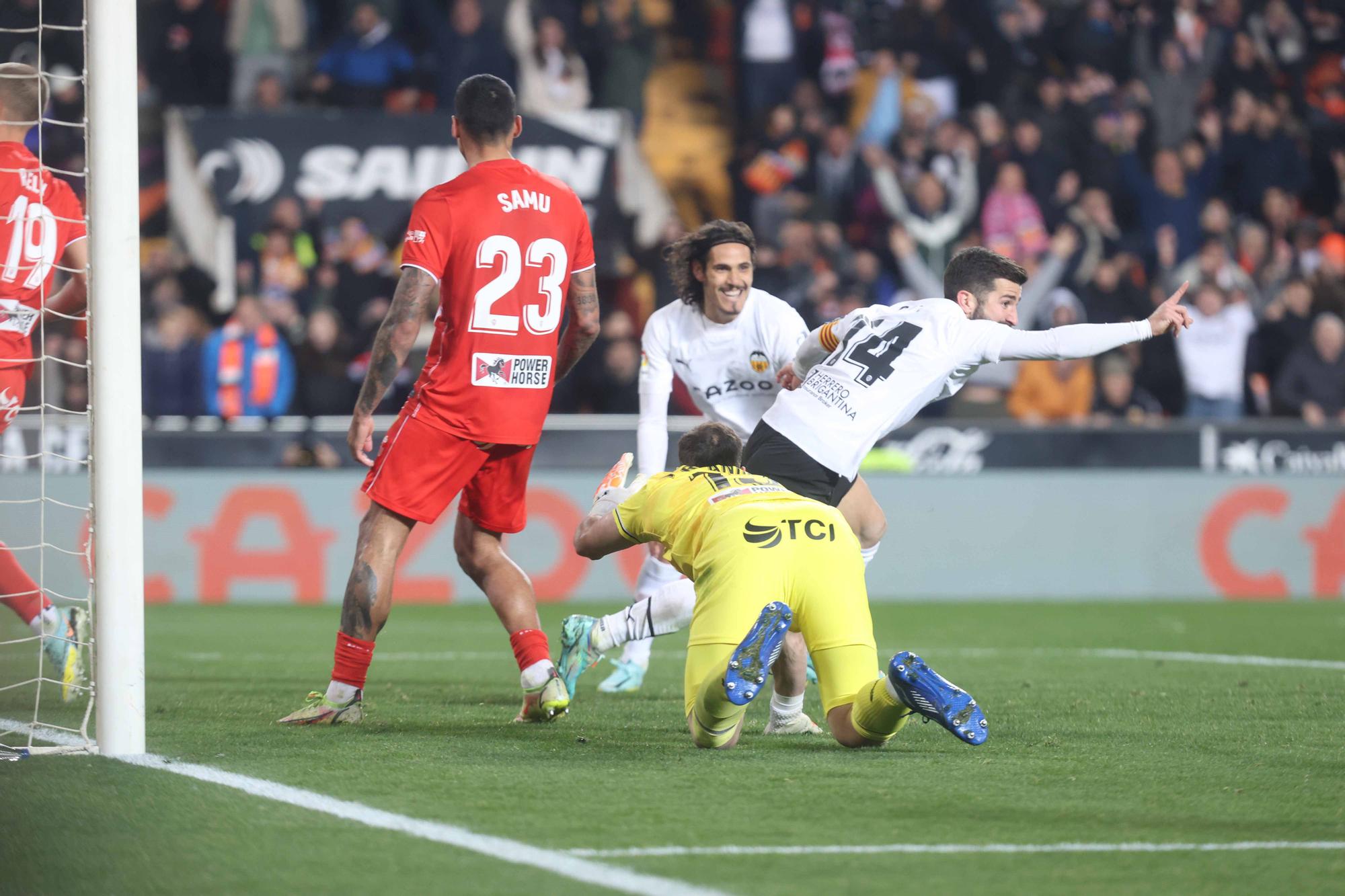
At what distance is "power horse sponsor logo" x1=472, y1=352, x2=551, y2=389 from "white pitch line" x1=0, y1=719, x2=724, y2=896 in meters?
1.71

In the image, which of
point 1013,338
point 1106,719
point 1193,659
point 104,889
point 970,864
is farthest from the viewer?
point 1193,659

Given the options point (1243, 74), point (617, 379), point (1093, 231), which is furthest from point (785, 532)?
point (1243, 74)

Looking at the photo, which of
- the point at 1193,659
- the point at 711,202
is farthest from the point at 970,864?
the point at 711,202

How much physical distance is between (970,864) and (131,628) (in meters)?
2.50

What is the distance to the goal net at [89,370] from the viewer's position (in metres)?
4.84

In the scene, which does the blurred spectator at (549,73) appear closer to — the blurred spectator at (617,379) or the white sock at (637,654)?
the blurred spectator at (617,379)

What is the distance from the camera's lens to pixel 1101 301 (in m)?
13.9

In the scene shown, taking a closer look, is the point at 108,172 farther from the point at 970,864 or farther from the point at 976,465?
the point at 976,465

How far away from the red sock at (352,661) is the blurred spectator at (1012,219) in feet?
31.5

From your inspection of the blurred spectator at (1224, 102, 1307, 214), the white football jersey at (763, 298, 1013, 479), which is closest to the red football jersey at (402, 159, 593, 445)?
the white football jersey at (763, 298, 1013, 479)

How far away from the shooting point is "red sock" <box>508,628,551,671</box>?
6.12 m

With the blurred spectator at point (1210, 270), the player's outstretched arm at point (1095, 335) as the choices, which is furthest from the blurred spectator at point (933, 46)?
the player's outstretched arm at point (1095, 335)

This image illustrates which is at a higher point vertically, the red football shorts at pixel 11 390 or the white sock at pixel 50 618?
the red football shorts at pixel 11 390

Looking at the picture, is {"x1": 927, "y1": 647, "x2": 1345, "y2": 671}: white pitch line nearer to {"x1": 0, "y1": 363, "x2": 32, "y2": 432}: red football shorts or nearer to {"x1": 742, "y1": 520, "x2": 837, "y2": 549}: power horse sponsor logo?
{"x1": 742, "y1": 520, "x2": 837, "y2": 549}: power horse sponsor logo
